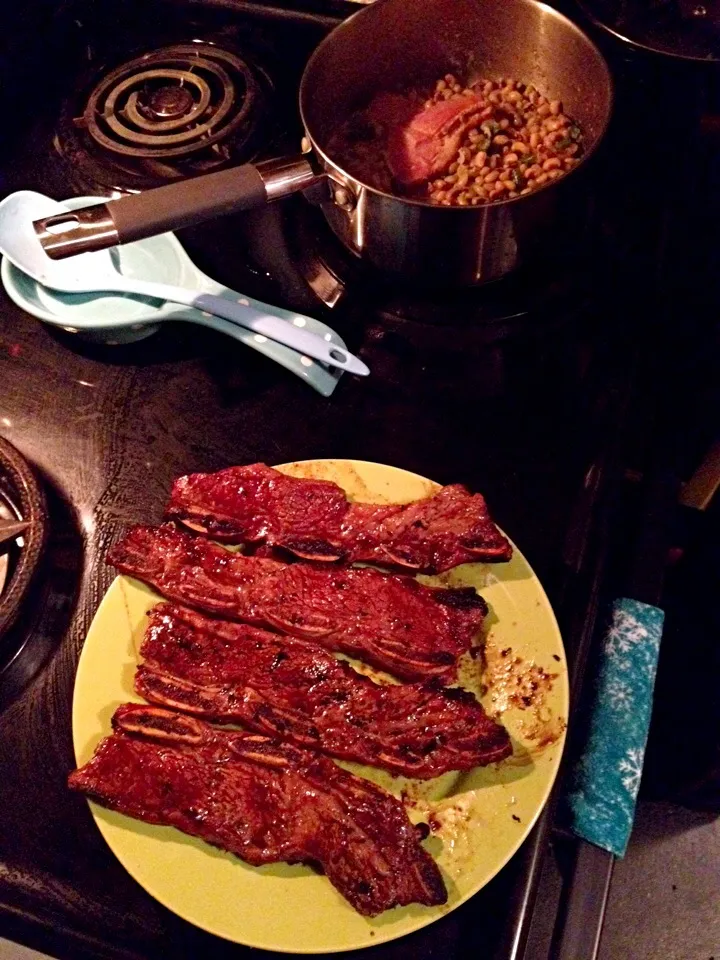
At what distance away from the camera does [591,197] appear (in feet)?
A: 4.68

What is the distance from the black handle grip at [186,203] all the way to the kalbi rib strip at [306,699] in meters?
0.55

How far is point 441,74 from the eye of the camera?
1.51 meters

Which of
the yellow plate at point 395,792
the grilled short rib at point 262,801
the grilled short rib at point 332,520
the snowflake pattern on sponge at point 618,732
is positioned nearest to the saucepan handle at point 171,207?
the grilled short rib at point 332,520

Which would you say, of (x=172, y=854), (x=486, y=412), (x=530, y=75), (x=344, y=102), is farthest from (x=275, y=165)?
(x=172, y=854)

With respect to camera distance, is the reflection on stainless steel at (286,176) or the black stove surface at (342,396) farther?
the reflection on stainless steel at (286,176)

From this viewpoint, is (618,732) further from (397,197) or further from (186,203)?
(186,203)

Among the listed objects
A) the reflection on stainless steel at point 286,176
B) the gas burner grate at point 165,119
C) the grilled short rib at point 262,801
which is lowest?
the grilled short rib at point 262,801

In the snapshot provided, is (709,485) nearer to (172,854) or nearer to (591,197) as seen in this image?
(591,197)

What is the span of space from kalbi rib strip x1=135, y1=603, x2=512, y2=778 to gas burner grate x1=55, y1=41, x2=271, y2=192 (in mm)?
935

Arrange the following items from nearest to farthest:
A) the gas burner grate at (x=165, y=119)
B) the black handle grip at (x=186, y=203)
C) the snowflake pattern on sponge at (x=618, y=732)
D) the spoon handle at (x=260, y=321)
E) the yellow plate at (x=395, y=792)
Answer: the yellow plate at (x=395, y=792), the snowflake pattern on sponge at (x=618, y=732), the black handle grip at (x=186, y=203), the spoon handle at (x=260, y=321), the gas burner grate at (x=165, y=119)

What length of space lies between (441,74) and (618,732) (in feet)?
4.19

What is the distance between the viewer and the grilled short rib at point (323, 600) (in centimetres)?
101

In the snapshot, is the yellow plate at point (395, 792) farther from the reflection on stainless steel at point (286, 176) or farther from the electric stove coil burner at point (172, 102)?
the electric stove coil burner at point (172, 102)

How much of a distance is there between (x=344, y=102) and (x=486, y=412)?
691 millimetres
